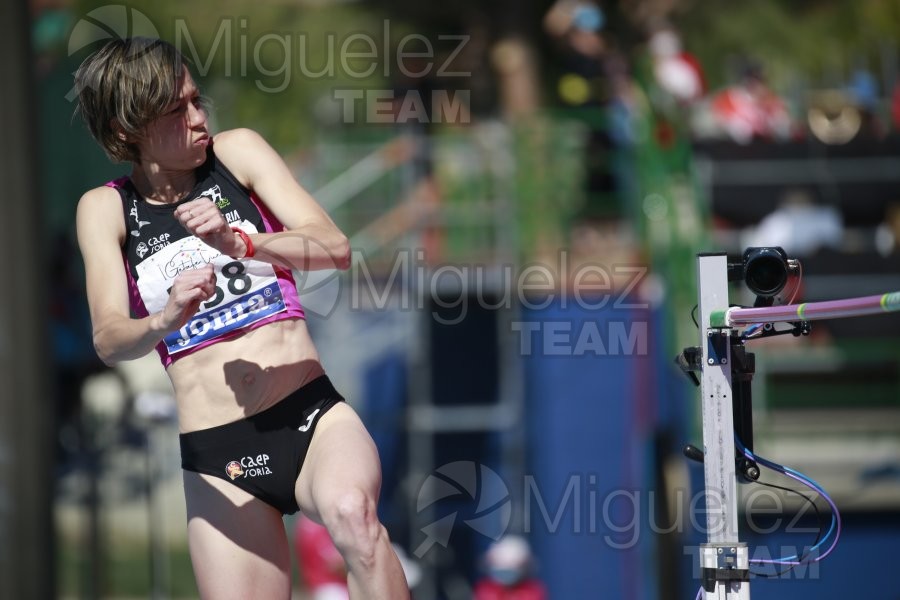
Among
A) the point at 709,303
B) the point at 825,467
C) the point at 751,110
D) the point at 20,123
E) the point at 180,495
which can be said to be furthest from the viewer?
the point at 180,495

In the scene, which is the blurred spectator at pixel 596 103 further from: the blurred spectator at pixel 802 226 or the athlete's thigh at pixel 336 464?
the athlete's thigh at pixel 336 464

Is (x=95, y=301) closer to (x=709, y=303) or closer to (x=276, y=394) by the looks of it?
(x=276, y=394)

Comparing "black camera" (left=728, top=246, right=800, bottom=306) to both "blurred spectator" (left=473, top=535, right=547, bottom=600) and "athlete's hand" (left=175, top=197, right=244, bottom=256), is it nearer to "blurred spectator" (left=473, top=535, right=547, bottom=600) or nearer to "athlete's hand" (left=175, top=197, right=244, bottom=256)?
"athlete's hand" (left=175, top=197, right=244, bottom=256)

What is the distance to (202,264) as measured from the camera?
129 inches

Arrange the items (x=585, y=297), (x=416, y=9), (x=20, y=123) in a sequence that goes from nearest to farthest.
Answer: (x=20, y=123) < (x=585, y=297) < (x=416, y=9)

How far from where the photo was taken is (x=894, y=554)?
6844mm

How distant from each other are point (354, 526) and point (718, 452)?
97 cm

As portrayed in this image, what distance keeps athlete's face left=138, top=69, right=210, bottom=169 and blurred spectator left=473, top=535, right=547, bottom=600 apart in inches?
188

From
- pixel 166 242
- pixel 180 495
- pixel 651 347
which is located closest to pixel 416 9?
pixel 180 495

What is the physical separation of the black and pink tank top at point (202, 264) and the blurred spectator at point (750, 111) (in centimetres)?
679

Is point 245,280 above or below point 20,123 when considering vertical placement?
below

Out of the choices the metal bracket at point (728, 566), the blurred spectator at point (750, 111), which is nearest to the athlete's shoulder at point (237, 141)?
the metal bracket at point (728, 566)

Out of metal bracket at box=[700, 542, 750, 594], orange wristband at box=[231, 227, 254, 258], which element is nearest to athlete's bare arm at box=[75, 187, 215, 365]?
orange wristband at box=[231, 227, 254, 258]

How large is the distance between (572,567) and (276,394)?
17.2 ft
